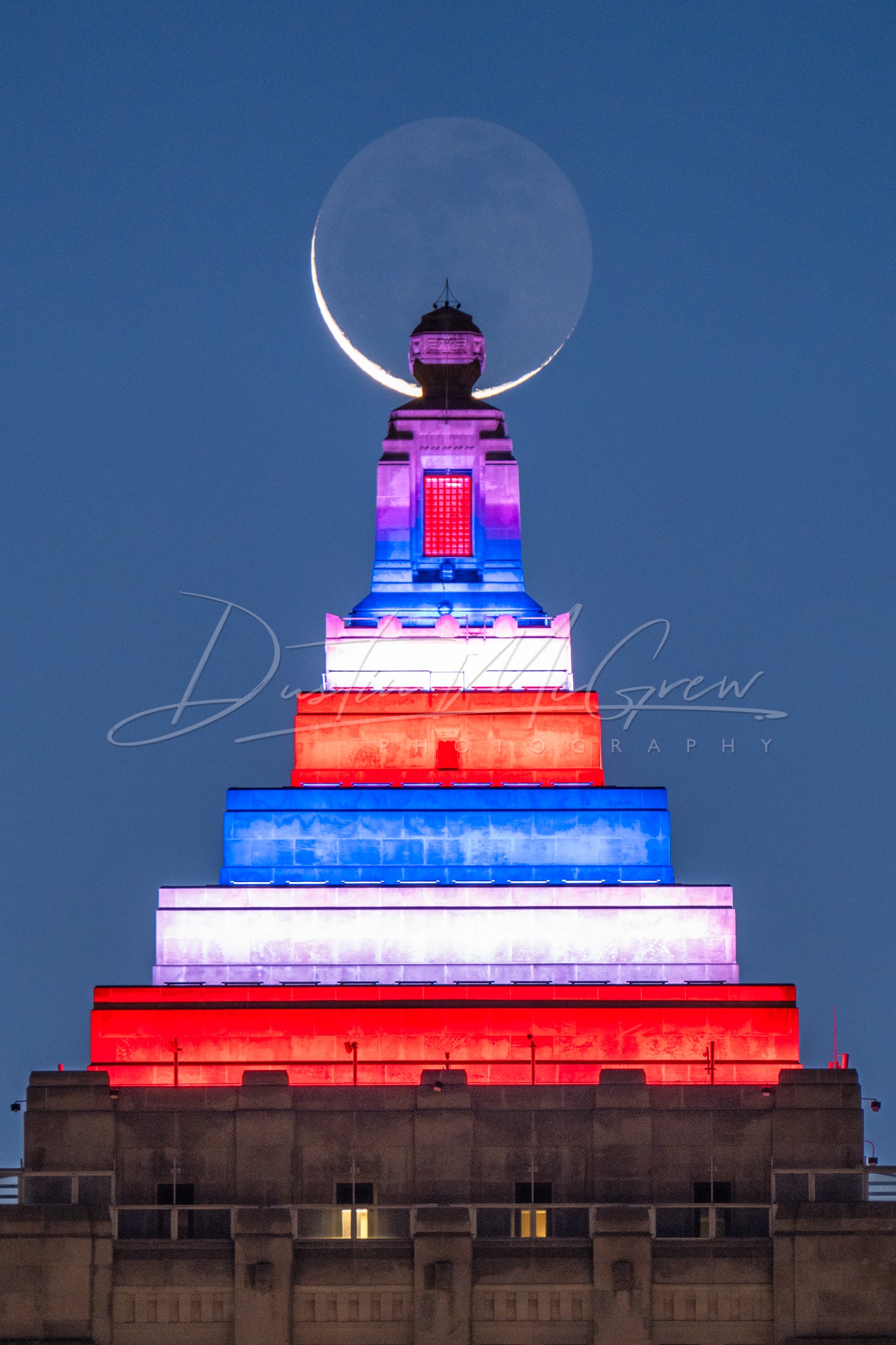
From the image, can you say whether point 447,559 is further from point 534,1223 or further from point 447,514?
point 534,1223

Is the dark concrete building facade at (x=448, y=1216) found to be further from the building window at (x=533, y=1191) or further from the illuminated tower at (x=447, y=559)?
the illuminated tower at (x=447, y=559)

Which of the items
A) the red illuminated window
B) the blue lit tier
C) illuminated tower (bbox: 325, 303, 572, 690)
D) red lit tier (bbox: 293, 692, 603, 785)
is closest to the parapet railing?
the blue lit tier

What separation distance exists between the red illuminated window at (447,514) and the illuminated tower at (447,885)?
0.25 ft

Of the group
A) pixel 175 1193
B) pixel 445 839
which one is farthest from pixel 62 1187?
pixel 445 839

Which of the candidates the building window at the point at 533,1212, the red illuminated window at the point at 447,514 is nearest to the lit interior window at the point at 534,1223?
the building window at the point at 533,1212

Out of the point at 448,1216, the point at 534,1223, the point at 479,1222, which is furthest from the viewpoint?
the point at 534,1223

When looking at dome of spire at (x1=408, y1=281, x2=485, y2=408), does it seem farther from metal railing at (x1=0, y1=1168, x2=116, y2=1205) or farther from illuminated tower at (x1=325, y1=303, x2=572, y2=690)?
metal railing at (x1=0, y1=1168, x2=116, y2=1205)

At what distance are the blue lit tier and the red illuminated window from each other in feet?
50.7

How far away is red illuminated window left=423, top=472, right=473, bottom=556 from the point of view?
103125mm

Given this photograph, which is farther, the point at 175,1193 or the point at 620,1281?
the point at 175,1193

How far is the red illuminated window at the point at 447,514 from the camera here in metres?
103

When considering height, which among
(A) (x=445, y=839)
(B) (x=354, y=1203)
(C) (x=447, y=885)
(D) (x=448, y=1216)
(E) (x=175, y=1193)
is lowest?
(D) (x=448, y=1216)

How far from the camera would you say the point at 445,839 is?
8956 centimetres

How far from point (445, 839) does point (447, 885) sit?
209 cm
